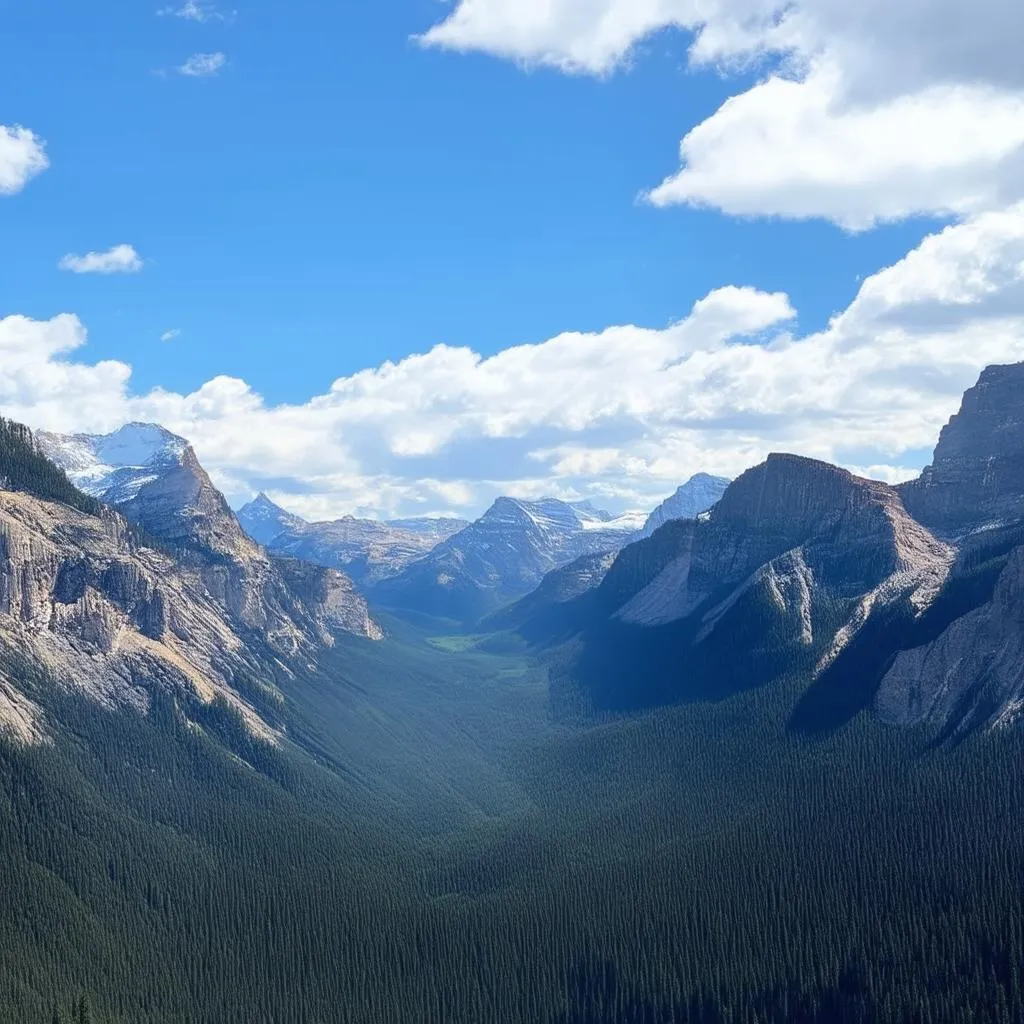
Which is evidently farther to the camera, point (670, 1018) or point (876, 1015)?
point (670, 1018)

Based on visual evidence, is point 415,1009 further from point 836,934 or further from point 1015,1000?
point 1015,1000

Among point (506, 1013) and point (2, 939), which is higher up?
point (2, 939)

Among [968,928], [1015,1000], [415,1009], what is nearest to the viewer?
[1015,1000]

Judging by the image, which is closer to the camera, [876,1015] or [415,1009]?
[876,1015]

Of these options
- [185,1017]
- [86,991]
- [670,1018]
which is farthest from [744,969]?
[86,991]

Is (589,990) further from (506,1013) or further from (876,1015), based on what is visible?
(876,1015)

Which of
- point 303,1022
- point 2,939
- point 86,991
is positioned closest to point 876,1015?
point 303,1022

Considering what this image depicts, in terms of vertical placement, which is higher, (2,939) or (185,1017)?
(2,939)

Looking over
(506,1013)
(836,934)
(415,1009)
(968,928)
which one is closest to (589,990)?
(506,1013)

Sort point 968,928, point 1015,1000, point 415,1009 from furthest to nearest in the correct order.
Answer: point 415,1009 < point 968,928 < point 1015,1000
